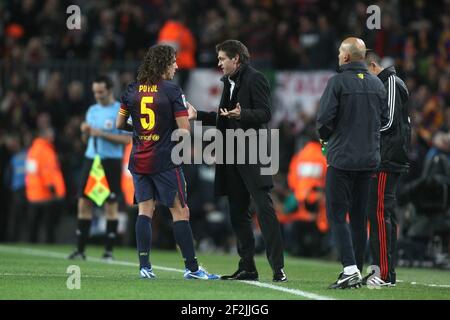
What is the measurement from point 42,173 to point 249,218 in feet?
34.9

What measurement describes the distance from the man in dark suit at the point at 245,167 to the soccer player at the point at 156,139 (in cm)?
34

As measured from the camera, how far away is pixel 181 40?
24.2 meters

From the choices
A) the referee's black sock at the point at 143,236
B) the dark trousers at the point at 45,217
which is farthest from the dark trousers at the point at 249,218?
the dark trousers at the point at 45,217

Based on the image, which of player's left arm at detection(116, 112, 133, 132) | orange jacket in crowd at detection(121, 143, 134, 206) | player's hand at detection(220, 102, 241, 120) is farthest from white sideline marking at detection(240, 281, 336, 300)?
orange jacket in crowd at detection(121, 143, 134, 206)

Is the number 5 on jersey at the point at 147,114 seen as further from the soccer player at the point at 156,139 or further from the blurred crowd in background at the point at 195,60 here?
the blurred crowd in background at the point at 195,60

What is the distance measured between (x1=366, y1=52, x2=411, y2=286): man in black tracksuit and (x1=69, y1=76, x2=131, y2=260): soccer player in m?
4.95

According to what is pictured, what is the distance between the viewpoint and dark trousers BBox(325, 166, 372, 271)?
429 inches

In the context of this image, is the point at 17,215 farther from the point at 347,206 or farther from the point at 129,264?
the point at 347,206

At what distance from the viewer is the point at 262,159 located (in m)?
11.9

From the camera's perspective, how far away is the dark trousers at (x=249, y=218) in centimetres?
1182

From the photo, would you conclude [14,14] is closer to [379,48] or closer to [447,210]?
[379,48]

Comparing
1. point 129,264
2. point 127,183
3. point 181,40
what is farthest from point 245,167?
point 181,40

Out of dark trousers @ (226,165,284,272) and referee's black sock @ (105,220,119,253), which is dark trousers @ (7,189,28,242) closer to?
referee's black sock @ (105,220,119,253)
